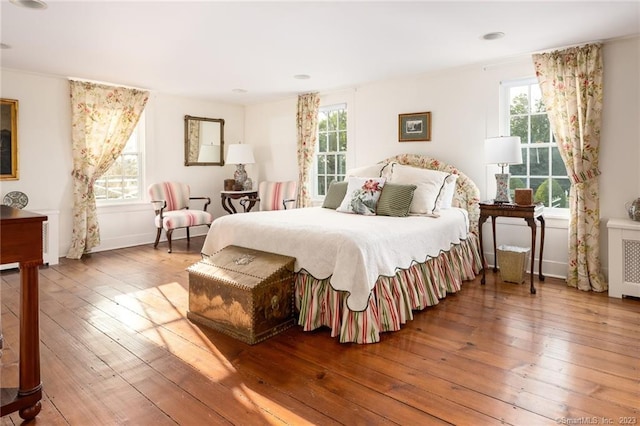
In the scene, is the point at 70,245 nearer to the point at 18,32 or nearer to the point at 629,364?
the point at 18,32

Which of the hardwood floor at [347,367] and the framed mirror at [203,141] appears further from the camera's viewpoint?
the framed mirror at [203,141]

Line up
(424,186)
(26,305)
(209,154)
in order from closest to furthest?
1. (26,305)
2. (424,186)
3. (209,154)

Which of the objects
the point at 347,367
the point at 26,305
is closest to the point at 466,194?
the point at 347,367

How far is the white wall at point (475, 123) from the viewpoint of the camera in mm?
3768

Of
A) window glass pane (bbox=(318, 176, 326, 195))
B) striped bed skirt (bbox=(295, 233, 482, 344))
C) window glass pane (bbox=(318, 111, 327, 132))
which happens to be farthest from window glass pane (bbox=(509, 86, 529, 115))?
window glass pane (bbox=(318, 176, 326, 195))

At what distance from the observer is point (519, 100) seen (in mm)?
4465

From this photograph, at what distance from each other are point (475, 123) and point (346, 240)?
111 inches

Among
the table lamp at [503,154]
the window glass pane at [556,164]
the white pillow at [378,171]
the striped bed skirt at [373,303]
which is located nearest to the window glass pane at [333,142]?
the white pillow at [378,171]

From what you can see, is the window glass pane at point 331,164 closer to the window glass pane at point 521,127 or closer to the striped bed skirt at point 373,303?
the window glass pane at point 521,127

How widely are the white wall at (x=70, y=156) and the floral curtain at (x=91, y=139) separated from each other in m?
0.14

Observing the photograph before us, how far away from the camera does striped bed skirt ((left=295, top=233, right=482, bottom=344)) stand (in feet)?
8.73

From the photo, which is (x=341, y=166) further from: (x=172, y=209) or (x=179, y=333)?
(x=179, y=333)

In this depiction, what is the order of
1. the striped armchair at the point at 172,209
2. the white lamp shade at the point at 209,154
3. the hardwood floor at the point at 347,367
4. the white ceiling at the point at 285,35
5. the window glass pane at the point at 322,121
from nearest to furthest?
the hardwood floor at the point at 347,367
the white ceiling at the point at 285,35
the striped armchair at the point at 172,209
the window glass pane at the point at 322,121
the white lamp shade at the point at 209,154

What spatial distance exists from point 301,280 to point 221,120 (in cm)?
491
